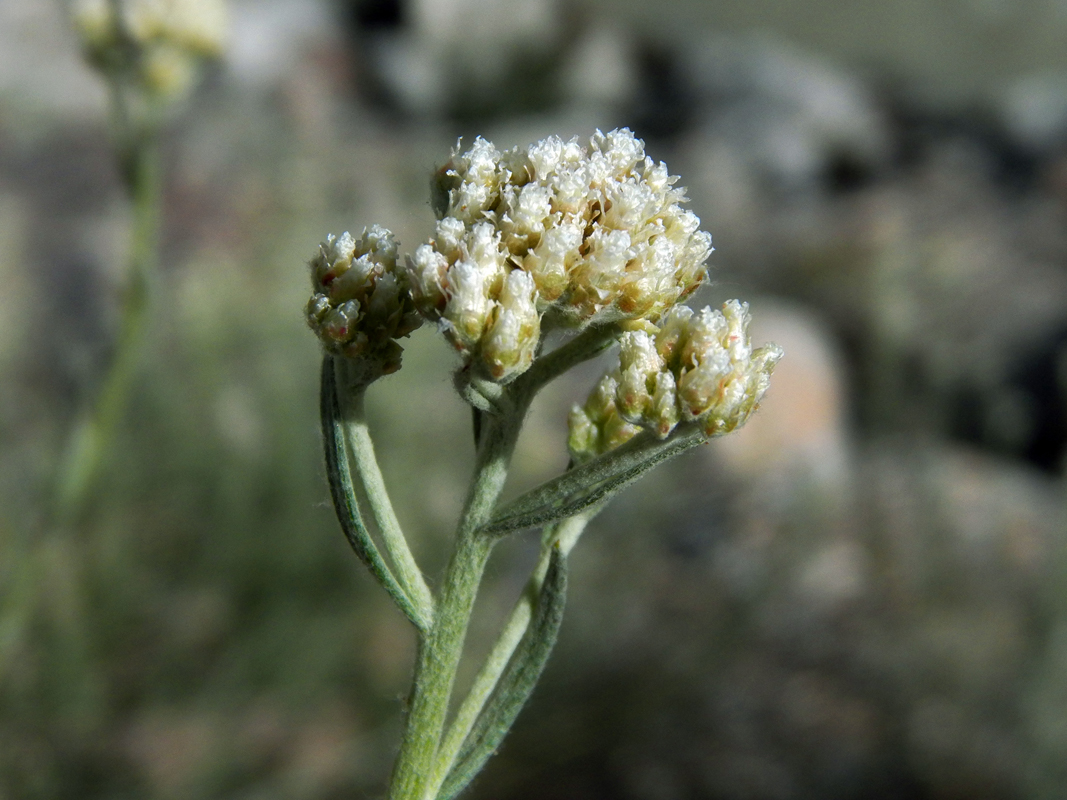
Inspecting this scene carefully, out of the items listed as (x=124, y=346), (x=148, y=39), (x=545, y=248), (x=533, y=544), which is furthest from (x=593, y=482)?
(x=533, y=544)

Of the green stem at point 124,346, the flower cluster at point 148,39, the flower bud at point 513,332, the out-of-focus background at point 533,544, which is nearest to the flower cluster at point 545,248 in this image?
the flower bud at point 513,332

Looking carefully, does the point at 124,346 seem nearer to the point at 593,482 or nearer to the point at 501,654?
the point at 501,654

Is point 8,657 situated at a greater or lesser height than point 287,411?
lesser

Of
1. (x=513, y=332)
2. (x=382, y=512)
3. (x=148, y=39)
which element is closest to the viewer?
(x=513, y=332)

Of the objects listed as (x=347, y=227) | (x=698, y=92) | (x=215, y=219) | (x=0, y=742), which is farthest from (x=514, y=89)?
(x=0, y=742)

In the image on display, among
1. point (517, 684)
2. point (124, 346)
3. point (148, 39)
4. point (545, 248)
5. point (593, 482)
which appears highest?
point (148, 39)

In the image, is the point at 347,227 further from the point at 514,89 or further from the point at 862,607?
the point at 514,89

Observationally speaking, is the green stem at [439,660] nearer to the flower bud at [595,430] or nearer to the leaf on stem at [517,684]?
the leaf on stem at [517,684]
